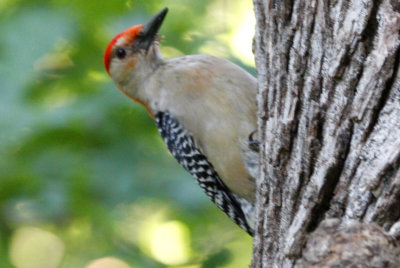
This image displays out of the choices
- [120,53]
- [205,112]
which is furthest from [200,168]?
[120,53]

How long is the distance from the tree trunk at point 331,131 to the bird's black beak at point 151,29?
72.2 inches

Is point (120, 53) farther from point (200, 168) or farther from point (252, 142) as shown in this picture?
point (252, 142)

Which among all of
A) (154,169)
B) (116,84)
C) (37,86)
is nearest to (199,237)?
(154,169)

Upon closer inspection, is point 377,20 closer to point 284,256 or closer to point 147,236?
point 284,256

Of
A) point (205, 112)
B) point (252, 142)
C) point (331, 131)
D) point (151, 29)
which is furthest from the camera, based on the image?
point (151, 29)

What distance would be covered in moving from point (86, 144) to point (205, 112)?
901 millimetres

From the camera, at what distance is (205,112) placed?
153 inches

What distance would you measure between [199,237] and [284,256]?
2427 millimetres

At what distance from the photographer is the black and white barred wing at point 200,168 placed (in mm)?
4043

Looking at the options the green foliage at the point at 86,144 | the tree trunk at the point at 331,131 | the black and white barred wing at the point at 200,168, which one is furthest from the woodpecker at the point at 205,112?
the tree trunk at the point at 331,131

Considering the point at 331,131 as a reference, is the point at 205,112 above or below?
above

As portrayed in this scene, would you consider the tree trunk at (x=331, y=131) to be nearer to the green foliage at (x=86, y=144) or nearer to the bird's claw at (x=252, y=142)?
the bird's claw at (x=252, y=142)

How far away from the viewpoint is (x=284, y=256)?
7.44 feet

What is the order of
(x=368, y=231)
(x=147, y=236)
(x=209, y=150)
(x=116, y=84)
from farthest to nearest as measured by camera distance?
(x=147, y=236) → (x=116, y=84) → (x=209, y=150) → (x=368, y=231)
